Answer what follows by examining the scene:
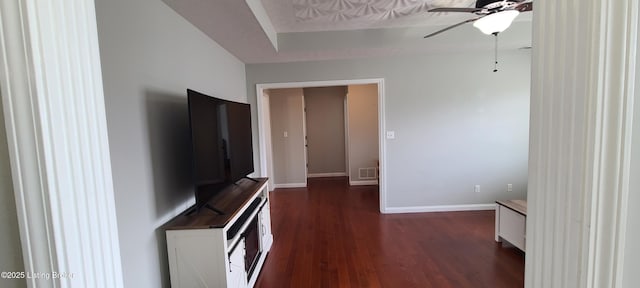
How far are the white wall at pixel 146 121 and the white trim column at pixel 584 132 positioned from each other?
63.5 inches

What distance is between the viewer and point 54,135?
490mm

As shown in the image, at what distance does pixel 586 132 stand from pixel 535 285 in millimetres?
357

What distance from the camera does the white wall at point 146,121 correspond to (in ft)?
4.10

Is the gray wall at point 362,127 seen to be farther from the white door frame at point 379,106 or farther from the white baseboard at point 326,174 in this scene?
the white door frame at point 379,106

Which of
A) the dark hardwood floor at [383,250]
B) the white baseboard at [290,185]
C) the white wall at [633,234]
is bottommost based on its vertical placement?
the dark hardwood floor at [383,250]

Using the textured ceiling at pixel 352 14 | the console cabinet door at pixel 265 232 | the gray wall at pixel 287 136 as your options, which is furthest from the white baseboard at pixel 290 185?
the textured ceiling at pixel 352 14

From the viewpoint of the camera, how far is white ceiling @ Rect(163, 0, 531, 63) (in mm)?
2268

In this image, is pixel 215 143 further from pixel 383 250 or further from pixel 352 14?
pixel 383 250

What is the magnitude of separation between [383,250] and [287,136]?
3289mm

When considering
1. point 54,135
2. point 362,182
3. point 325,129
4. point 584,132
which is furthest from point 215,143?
point 325,129

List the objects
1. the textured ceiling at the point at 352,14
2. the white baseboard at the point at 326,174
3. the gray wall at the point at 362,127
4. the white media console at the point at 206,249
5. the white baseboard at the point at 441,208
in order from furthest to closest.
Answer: the white baseboard at the point at 326,174 < the gray wall at the point at 362,127 < the white baseboard at the point at 441,208 < the textured ceiling at the point at 352,14 < the white media console at the point at 206,249

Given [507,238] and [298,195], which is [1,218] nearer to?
[507,238]

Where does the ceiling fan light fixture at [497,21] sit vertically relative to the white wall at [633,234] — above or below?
above

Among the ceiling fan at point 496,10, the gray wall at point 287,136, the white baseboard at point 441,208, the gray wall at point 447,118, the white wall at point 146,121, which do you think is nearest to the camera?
the white wall at point 146,121
